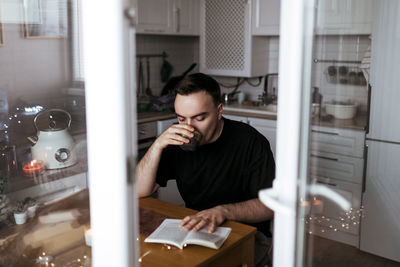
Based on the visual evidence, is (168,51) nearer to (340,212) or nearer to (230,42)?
(230,42)

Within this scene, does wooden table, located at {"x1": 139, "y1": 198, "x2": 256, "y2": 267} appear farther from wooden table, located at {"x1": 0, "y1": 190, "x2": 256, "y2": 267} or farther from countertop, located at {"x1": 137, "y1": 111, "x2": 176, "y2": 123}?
countertop, located at {"x1": 137, "y1": 111, "x2": 176, "y2": 123}

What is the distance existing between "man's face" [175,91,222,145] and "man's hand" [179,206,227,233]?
1.38 ft

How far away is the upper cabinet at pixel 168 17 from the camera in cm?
378

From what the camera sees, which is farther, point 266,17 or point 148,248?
point 266,17

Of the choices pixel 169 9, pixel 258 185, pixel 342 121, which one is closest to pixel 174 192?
pixel 169 9

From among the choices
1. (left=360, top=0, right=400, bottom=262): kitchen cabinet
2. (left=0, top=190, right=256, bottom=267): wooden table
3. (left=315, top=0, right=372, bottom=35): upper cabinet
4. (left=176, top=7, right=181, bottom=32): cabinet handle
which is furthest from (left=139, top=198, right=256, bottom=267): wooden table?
(left=176, top=7, right=181, bottom=32): cabinet handle

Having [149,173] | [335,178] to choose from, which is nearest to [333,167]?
[335,178]

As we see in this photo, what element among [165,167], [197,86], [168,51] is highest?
[168,51]

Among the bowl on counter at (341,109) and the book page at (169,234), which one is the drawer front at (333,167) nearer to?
the bowl on counter at (341,109)

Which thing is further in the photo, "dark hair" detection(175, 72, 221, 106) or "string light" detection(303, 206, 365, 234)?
"dark hair" detection(175, 72, 221, 106)

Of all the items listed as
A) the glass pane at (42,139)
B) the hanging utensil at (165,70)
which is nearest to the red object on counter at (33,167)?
the glass pane at (42,139)

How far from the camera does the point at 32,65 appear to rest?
109 centimetres

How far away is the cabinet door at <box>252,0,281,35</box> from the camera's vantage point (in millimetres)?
3924

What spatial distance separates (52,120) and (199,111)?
0.96 m
